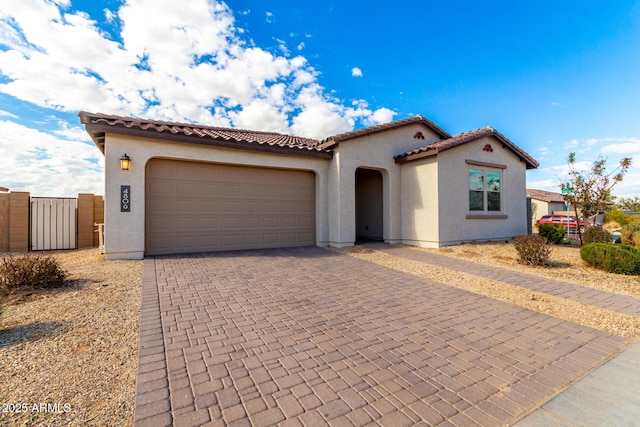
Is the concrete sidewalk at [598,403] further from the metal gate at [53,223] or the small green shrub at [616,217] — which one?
the small green shrub at [616,217]

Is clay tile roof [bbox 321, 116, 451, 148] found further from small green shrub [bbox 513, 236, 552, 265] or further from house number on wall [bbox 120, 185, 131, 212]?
house number on wall [bbox 120, 185, 131, 212]

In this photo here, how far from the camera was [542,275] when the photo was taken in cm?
691

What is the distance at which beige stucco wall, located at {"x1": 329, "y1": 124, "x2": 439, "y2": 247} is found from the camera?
10727 millimetres

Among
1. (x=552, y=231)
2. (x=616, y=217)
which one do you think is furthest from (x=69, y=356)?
(x=616, y=217)

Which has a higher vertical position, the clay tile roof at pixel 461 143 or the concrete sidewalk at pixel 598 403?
the clay tile roof at pixel 461 143

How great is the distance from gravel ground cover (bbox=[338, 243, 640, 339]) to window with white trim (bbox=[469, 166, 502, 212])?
1787mm

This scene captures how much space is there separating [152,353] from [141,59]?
32.5ft

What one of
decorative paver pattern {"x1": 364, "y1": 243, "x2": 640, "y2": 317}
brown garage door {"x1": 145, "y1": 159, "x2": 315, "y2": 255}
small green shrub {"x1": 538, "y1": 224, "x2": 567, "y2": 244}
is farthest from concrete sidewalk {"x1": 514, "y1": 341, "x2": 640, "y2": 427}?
small green shrub {"x1": 538, "y1": 224, "x2": 567, "y2": 244}

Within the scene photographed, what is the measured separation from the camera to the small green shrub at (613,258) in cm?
696

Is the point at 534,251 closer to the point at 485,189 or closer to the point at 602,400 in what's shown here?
the point at 485,189

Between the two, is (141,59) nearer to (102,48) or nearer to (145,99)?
(102,48)

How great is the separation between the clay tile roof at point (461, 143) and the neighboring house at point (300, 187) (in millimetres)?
45

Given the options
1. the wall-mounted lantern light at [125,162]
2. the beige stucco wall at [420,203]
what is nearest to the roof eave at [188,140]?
the wall-mounted lantern light at [125,162]

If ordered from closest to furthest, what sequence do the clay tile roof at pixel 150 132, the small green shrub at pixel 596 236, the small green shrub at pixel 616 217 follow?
the clay tile roof at pixel 150 132
the small green shrub at pixel 596 236
the small green shrub at pixel 616 217
